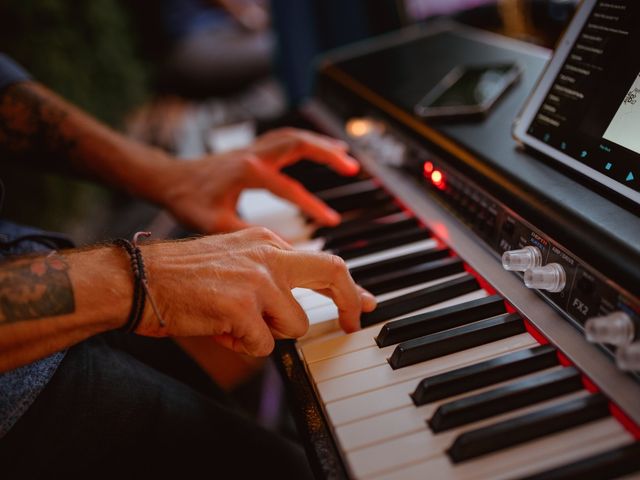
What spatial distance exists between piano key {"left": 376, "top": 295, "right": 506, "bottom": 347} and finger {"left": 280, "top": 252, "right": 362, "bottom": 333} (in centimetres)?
8

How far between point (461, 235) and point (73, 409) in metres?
0.84

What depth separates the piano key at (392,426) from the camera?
0.77 m

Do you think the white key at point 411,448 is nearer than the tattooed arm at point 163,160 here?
Yes

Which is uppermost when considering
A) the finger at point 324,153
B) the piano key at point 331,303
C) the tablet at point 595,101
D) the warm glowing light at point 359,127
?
the tablet at point 595,101

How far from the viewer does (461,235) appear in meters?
1.15

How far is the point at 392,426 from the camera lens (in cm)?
79

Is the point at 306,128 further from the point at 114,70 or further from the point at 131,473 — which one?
the point at 114,70

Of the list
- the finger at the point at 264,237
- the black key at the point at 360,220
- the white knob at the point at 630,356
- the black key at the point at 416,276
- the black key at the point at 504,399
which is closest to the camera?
the white knob at the point at 630,356

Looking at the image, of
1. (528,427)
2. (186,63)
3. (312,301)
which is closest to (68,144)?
(312,301)

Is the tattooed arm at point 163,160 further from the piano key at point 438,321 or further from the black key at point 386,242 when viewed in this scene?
the piano key at point 438,321

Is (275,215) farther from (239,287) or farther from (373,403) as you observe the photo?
(373,403)

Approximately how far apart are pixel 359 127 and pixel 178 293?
3.10 ft

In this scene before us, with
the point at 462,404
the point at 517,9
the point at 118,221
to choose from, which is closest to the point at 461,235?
the point at 462,404

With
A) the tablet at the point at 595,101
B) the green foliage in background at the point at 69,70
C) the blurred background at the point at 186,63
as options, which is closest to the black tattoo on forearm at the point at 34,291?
the blurred background at the point at 186,63
